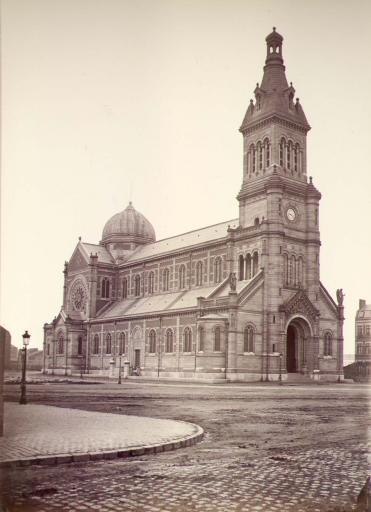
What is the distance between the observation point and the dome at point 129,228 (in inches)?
3403

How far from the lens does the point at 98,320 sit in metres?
74.6

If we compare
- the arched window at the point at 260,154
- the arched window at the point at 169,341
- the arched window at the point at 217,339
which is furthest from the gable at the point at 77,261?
the arched window at the point at 217,339

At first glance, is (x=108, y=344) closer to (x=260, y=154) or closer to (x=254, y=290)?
(x=254, y=290)

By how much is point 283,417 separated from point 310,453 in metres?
7.82

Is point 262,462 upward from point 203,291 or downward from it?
downward

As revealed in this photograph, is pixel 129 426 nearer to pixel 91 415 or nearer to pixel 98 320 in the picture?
pixel 91 415

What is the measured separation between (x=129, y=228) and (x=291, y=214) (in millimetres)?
33127

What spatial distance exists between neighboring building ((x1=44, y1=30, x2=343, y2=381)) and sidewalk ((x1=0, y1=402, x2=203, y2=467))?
36.5 meters

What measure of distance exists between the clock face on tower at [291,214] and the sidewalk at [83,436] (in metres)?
42.7

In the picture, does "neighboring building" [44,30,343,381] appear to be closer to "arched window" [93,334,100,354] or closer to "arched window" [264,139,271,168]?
"arched window" [264,139,271,168]

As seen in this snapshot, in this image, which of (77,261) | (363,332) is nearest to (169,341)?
(77,261)

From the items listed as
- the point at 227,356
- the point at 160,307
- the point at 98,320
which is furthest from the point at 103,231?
the point at 227,356

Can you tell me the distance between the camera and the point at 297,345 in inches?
2343

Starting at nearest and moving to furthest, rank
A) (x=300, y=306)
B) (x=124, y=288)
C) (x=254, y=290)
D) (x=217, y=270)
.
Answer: (x=254, y=290)
(x=300, y=306)
(x=217, y=270)
(x=124, y=288)
